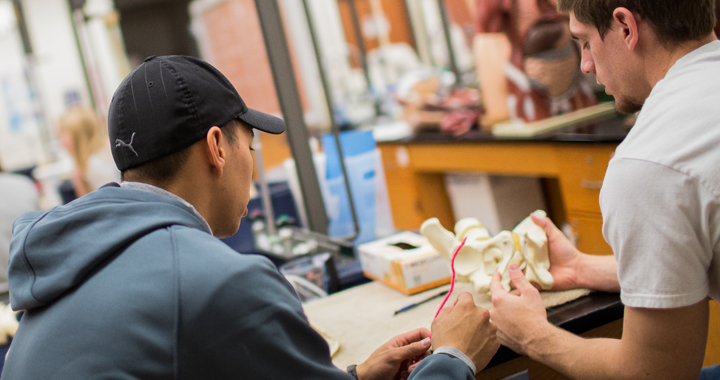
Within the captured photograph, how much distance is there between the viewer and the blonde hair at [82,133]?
4535 mm

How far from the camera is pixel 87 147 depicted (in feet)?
15.0

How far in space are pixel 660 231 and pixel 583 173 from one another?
2.02 meters

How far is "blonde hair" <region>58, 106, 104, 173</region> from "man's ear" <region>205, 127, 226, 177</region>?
3.96 metres

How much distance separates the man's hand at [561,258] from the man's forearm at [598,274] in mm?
14

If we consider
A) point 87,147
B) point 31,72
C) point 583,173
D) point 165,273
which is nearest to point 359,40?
point 87,147

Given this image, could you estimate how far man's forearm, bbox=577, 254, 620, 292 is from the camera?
4.29 ft

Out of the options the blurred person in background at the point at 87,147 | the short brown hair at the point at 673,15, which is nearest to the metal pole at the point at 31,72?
the blurred person in background at the point at 87,147

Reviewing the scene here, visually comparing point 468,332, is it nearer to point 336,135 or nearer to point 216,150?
point 216,150

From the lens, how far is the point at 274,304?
862 mm

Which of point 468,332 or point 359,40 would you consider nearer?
point 468,332

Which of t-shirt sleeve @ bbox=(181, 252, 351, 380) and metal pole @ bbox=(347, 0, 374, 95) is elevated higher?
metal pole @ bbox=(347, 0, 374, 95)

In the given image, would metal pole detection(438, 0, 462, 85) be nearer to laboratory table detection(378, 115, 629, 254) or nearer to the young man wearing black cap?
laboratory table detection(378, 115, 629, 254)

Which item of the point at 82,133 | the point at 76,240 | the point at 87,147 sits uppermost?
the point at 82,133

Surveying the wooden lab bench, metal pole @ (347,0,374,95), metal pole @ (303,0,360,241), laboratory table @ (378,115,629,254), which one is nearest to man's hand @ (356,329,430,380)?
the wooden lab bench
